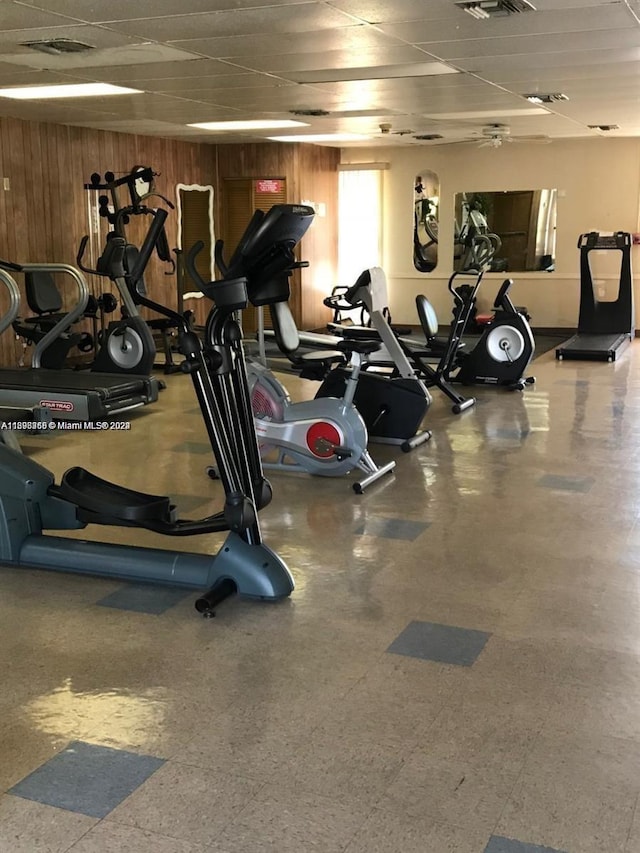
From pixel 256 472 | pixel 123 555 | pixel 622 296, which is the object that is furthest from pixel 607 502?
pixel 622 296

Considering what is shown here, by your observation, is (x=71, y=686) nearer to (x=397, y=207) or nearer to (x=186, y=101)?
(x=186, y=101)

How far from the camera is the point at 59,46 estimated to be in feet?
17.4

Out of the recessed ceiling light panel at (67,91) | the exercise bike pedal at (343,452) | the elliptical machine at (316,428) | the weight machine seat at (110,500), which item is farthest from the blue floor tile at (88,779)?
the recessed ceiling light panel at (67,91)

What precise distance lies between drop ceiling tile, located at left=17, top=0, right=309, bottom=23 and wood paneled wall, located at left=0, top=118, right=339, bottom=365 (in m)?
4.70

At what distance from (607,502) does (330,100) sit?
4356mm

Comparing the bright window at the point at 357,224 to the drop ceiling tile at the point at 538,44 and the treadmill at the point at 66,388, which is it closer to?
the treadmill at the point at 66,388

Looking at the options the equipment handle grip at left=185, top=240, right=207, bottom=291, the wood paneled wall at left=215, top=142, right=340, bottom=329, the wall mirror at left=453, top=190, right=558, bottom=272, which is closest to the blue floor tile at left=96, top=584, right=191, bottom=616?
the equipment handle grip at left=185, top=240, right=207, bottom=291

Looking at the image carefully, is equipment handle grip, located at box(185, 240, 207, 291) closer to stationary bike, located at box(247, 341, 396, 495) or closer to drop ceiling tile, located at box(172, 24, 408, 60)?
stationary bike, located at box(247, 341, 396, 495)

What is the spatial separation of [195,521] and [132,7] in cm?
239

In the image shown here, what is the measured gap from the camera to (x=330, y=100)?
7637 mm

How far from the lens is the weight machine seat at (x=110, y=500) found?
12.1ft

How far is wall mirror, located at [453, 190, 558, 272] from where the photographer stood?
1266 cm

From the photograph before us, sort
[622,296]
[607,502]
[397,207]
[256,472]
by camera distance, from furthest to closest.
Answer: [397,207], [622,296], [607,502], [256,472]

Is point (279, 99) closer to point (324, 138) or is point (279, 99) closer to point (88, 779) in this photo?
point (324, 138)
